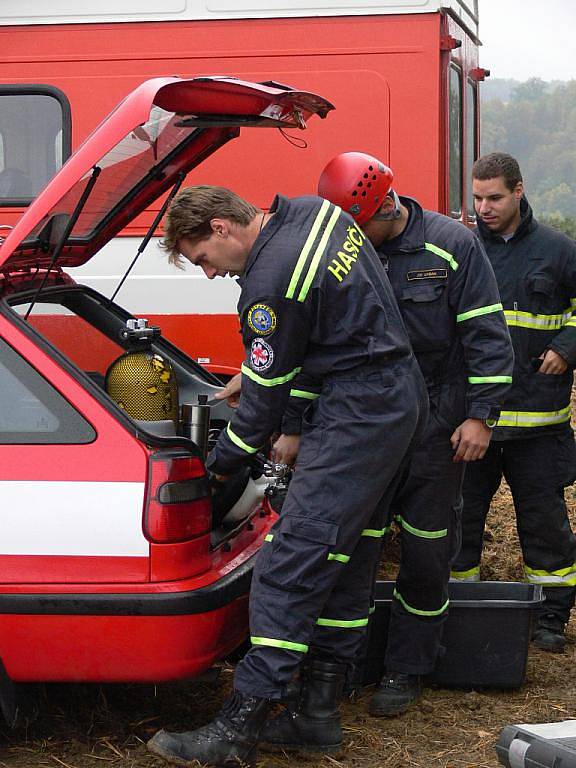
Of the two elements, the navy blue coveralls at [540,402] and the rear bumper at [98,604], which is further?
the navy blue coveralls at [540,402]

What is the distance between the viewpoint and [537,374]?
4879 millimetres

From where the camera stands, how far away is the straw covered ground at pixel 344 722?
3742 millimetres

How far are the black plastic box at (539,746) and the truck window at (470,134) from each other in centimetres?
514

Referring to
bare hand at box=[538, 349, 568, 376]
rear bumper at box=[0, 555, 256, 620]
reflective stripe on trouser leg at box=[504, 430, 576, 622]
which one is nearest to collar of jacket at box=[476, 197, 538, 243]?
bare hand at box=[538, 349, 568, 376]

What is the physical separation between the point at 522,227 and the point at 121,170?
178 cm

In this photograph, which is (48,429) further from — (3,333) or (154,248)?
(154,248)

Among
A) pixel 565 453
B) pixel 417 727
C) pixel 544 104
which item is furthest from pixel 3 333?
pixel 544 104

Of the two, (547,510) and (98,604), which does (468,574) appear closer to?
(547,510)

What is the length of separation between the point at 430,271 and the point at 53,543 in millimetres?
1597

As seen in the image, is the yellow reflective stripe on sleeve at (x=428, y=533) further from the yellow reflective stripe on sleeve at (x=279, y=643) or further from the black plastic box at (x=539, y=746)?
the black plastic box at (x=539, y=746)

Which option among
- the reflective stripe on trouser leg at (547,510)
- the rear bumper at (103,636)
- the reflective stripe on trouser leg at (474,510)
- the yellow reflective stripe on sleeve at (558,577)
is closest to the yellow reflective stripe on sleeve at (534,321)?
the reflective stripe on trouser leg at (547,510)

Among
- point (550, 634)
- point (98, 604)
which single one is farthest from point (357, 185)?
point (550, 634)

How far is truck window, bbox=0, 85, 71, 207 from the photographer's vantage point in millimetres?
6184

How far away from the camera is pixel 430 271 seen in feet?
13.4
